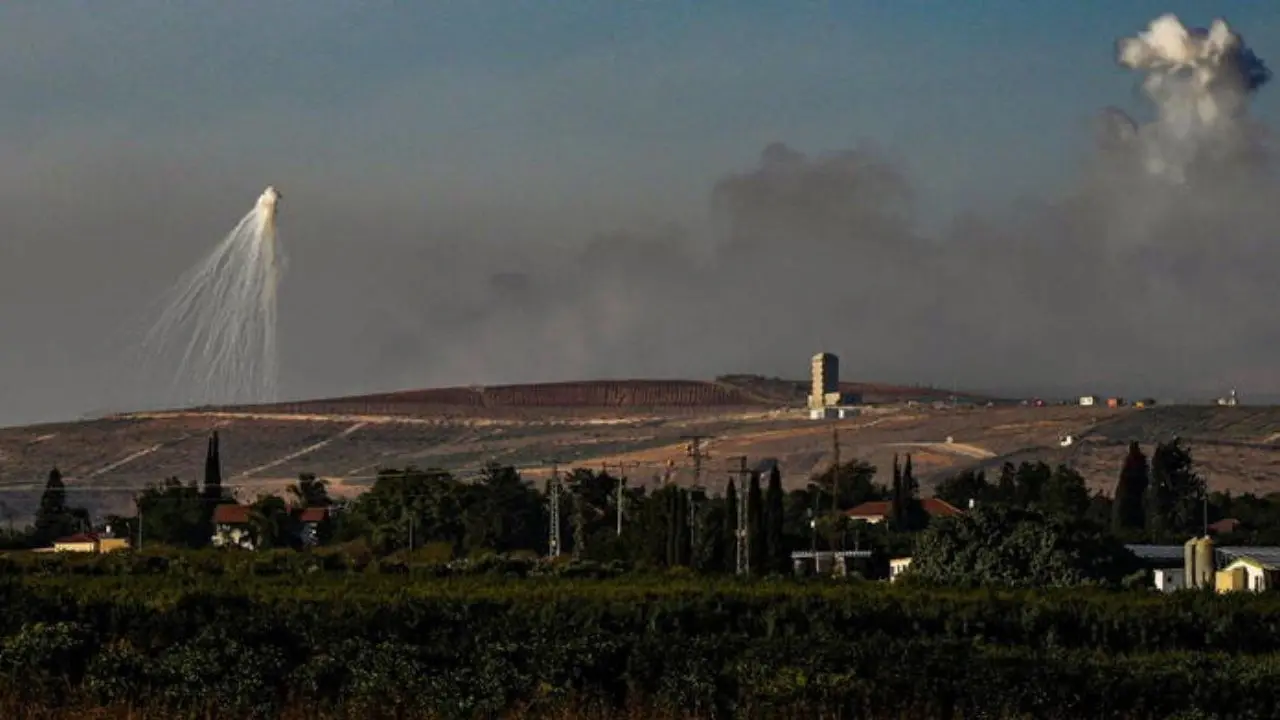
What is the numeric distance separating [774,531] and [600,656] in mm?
49351

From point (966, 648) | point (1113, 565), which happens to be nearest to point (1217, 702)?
point (966, 648)

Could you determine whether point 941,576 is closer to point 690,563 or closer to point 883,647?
point 690,563

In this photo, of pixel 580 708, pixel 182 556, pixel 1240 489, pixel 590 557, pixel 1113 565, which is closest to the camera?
pixel 580 708

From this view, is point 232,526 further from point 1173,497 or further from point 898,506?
point 1173,497

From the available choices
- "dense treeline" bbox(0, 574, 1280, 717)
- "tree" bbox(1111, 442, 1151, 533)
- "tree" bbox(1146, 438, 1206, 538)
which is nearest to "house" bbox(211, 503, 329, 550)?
"tree" bbox(1111, 442, 1151, 533)

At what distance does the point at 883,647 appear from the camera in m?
45.1

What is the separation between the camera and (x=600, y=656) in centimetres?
4331

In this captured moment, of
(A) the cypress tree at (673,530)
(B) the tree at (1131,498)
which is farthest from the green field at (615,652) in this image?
(B) the tree at (1131,498)

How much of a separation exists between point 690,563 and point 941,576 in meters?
12.2

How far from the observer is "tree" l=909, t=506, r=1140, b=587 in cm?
8338

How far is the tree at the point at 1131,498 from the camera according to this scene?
136 metres

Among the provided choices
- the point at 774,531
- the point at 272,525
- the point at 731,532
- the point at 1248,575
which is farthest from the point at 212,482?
the point at 1248,575

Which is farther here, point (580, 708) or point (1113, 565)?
point (1113, 565)

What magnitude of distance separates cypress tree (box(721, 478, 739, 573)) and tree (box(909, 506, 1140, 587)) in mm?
7726
